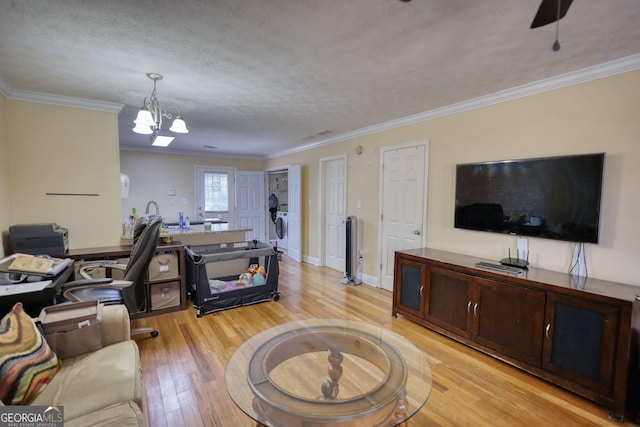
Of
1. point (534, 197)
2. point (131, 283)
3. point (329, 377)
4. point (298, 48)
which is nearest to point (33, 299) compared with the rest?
point (131, 283)


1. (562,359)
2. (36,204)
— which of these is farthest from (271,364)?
(36,204)

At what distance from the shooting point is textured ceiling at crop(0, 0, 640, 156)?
1561 mm

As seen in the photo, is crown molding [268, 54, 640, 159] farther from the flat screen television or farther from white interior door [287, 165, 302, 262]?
white interior door [287, 165, 302, 262]

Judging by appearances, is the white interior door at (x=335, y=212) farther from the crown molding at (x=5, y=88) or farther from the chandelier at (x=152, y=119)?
the crown molding at (x=5, y=88)

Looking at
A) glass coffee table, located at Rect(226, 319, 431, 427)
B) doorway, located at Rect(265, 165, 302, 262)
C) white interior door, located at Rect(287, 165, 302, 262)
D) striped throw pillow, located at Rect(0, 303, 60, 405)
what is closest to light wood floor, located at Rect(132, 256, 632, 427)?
glass coffee table, located at Rect(226, 319, 431, 427)

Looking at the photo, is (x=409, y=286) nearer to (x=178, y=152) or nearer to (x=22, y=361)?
(x=22, y=361)

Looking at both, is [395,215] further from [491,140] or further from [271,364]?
[271,364]

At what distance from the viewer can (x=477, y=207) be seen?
9.64 feet

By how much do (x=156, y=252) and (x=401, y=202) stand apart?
303cm

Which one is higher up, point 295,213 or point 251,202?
point 251,202

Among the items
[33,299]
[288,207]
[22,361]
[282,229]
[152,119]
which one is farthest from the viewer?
[282,229]

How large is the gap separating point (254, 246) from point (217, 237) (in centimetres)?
59

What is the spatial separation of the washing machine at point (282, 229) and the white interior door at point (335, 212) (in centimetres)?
165

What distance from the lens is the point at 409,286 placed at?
3109 mm
